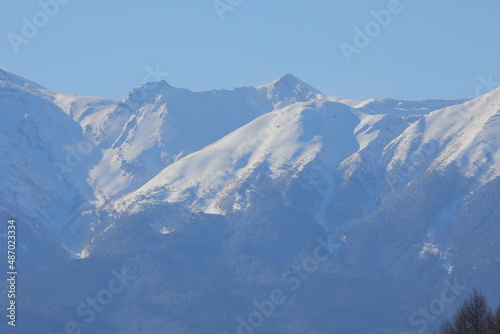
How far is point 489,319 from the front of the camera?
184 metres

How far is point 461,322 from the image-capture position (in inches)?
7288

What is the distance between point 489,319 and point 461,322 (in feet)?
14.2
